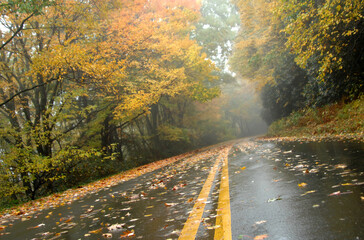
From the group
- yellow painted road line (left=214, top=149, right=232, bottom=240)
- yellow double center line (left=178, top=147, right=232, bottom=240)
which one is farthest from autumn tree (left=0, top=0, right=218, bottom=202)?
yellow painted road line (left=214, top=149, right=232, bottom=240)

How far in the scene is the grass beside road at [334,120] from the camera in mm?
12492

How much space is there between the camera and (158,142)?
26188 millimetres

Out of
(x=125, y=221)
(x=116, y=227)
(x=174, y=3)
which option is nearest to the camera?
(x=116, y=227)

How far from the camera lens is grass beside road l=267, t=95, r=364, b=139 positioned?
12.5 metres

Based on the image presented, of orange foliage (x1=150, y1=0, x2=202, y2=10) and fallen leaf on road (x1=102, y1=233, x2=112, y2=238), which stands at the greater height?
orange foliage (x1=150, y1=0, x2=202, y2=10)

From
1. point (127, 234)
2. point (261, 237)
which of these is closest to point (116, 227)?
point (127, 234)

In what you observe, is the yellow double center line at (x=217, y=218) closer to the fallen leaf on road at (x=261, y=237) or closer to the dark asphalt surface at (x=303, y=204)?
the dark asphalt surface at (x=303, y=204)

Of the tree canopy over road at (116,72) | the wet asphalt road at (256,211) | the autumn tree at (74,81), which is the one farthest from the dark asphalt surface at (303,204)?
the autumn tree at (74,81)

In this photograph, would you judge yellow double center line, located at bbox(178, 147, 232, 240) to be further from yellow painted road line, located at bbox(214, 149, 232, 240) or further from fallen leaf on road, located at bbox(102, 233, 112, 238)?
fallen leaf on road, located at bbox(102, 233, 112, 238)

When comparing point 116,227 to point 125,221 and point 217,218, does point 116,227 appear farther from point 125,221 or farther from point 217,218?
point 217,218

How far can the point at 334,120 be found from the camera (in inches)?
625

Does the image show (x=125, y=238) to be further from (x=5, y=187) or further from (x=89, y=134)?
(x=89, y=134)

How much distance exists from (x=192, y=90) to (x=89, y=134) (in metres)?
9.96

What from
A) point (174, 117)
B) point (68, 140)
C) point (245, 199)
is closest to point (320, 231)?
point (245, 199)
